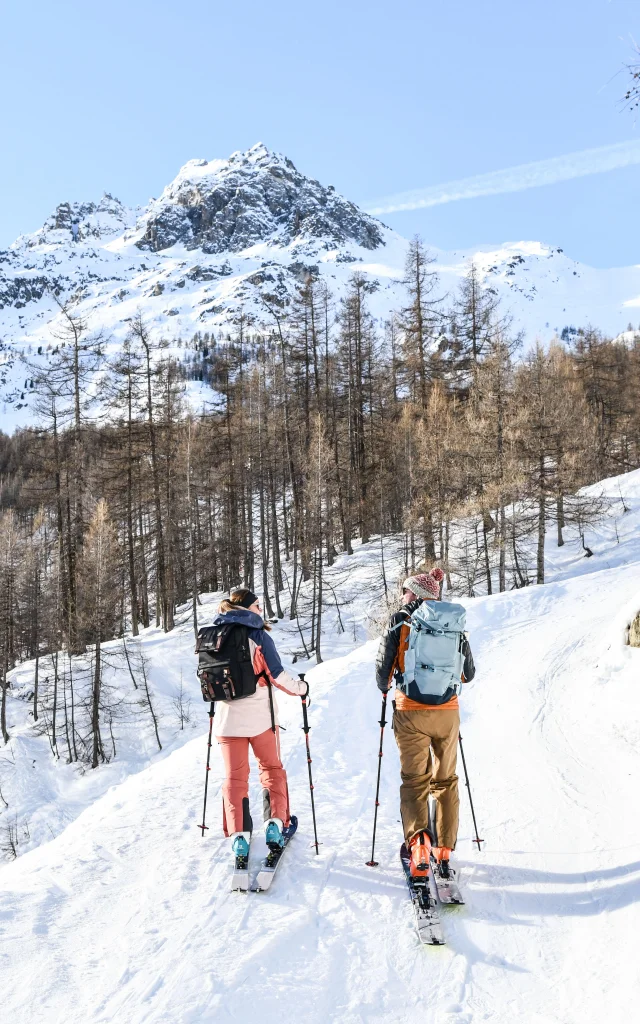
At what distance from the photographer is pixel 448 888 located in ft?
13.9

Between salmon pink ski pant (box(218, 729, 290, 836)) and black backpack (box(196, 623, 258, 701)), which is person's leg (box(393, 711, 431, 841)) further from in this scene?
black backpack (box(196, 623, 258, 701))

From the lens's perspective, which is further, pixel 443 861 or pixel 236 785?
pixel 236 785

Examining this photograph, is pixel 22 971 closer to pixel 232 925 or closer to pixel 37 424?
pixel 232 925

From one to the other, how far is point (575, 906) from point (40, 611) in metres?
38.0

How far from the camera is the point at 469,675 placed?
4621 mm

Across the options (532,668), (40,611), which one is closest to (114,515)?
(40,611)

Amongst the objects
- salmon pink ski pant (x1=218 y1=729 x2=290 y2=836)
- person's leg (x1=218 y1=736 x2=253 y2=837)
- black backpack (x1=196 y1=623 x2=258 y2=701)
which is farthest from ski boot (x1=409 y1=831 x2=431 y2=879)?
black backpack (x1=196 y1=623 x2=258 y2=701)

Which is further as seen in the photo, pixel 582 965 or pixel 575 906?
pixel 575 906

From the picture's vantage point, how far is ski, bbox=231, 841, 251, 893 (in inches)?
171

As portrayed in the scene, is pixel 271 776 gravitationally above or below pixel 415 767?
below

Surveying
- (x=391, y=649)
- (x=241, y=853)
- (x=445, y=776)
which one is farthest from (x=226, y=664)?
(x=445, y=776)

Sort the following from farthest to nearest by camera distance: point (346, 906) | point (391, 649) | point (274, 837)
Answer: point (274, 837)
point (391, 649)
point (346, 906)

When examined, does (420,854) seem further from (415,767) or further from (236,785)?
(236,785)

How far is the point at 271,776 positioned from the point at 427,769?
4.51ft
